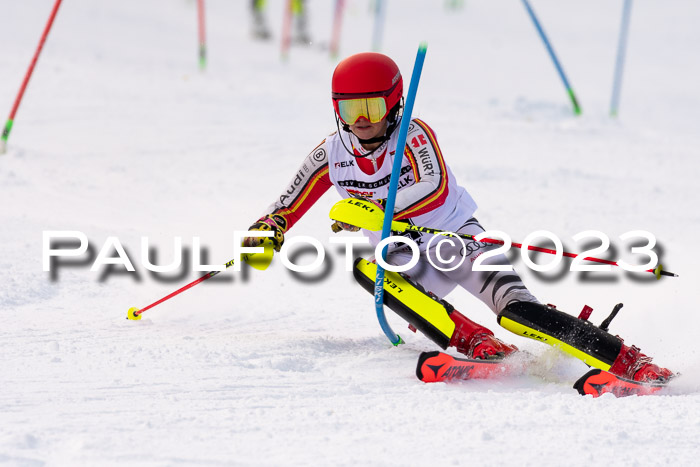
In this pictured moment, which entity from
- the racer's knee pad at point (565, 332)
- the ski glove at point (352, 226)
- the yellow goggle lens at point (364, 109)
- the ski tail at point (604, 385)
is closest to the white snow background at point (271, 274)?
the ski tail at point (604, 385)

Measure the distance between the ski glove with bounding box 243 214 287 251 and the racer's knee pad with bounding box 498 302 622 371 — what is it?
3.50ft

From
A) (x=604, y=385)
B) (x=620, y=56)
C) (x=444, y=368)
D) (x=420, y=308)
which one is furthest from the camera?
(x=620, y=56)

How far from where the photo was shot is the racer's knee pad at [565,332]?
3.38 meters

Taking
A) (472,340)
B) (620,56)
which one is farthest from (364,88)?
(620,56)

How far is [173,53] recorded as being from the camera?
1334cm

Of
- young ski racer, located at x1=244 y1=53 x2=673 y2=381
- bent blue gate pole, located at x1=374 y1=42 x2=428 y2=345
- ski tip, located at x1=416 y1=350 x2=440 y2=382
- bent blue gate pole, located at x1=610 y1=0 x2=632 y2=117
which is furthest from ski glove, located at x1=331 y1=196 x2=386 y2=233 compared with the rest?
bent blue gate pole, located at x1=610 y1=0 x2=632 y2=117

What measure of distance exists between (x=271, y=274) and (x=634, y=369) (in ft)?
8.30

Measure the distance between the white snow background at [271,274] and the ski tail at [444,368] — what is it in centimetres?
6

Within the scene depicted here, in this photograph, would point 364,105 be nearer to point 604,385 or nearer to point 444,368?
point 444,368

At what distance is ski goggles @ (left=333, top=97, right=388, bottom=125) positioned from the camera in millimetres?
3648

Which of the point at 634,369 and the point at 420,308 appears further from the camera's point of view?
the point at 420,308

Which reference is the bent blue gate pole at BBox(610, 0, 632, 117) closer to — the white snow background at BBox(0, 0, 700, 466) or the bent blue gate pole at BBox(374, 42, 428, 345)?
the white snow background at BBox(0, 0, 700, 466)

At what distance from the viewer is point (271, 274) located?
535 cm

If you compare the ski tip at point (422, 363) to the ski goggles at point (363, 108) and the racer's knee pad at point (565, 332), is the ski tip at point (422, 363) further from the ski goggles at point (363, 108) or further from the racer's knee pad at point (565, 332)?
the ski goggles at point (363, 108)
